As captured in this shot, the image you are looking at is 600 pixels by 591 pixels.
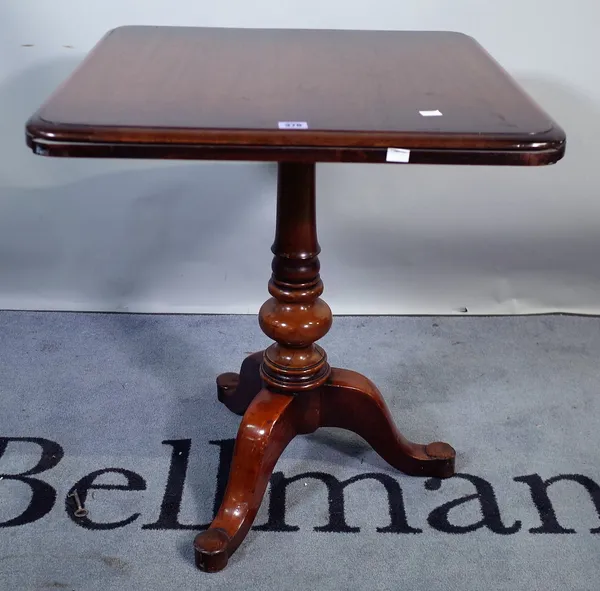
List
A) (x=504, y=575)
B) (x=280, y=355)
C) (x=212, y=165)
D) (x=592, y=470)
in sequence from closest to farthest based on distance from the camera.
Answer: (x=504, y=575)
(x=280, y=355)
(x=592, y=470)
(x=212, y=165)

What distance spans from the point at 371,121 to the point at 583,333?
1.10m

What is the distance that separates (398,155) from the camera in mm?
925

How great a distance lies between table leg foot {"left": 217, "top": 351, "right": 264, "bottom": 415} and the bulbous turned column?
120 mm

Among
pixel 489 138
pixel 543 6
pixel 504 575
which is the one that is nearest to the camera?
pixel 489 138

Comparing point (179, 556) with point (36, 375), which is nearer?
point (179, 556)

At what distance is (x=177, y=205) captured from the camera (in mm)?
1844

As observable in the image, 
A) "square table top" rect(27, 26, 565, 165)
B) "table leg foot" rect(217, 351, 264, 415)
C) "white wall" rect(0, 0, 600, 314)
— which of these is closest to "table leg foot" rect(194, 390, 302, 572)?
"table leg foot" rect(217, 351, 264, 415)

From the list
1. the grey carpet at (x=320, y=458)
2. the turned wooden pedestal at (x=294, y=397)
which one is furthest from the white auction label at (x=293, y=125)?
the grey carpet at (x=320, y=458)

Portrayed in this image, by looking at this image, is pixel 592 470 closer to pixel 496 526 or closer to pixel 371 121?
pixel 496 526

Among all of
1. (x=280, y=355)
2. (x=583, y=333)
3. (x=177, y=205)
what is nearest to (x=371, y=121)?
(x=280, y=355)

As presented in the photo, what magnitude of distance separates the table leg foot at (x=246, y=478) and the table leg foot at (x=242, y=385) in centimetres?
16

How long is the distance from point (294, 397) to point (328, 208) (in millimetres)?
628

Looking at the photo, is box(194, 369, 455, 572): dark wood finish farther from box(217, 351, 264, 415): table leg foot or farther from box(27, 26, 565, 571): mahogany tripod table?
box(217, 351, 264, 415): table leg foot

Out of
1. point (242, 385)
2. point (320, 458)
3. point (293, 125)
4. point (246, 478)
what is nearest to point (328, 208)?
point (242, 385)
